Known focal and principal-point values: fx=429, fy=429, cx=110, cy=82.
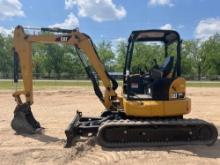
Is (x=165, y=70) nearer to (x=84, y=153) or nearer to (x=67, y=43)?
(x=84, y=153)

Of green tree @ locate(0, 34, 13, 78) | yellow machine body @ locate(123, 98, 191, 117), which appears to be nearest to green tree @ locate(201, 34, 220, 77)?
green tree @ locate(0, 34, 13, 78)

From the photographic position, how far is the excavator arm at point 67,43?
12172mm

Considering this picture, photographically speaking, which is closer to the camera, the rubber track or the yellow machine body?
the rubber track

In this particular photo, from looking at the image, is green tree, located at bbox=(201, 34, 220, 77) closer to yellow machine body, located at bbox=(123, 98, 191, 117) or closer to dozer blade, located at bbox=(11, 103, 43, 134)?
dozer blade, located at bbox=(11, 103, 43, 134)

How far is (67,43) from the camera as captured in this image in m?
12.3

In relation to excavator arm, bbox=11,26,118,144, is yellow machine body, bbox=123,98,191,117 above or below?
below

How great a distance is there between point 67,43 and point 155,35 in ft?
8.58

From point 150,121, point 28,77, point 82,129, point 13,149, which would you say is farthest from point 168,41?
point 13,149

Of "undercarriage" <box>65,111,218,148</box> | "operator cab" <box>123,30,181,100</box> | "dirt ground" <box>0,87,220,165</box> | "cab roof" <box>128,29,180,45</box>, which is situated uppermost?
"cab roof" <box>128,29,180,45</box>

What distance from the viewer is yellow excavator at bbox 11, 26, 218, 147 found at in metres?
10.5

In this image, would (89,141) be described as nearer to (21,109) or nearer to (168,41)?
(21,109)

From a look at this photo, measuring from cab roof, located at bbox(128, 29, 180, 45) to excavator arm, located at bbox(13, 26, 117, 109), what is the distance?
1.56 metres

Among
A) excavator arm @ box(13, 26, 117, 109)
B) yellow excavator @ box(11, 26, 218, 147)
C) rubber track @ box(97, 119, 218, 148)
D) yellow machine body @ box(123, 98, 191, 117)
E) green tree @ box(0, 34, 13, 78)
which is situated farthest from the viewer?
green tree @ box(0, 34, 13, 78)

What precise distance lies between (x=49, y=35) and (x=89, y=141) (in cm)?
345
